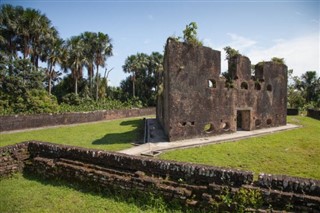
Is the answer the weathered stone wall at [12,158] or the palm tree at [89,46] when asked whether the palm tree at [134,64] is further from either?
the weathered stone wall at [12,158]

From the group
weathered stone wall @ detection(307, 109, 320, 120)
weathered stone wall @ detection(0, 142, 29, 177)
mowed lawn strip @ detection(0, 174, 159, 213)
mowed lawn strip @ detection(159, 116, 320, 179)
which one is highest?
weathered stone wall @ detection(307, 109, 320, 120)

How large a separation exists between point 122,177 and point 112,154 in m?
0.89

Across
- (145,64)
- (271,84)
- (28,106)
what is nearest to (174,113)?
(271,84)

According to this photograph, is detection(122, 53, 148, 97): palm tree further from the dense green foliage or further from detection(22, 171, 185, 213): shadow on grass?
detection(22, 171, 185, 213): shadow on grass

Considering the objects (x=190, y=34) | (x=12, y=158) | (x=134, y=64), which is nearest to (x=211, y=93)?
(x=190, y=34)

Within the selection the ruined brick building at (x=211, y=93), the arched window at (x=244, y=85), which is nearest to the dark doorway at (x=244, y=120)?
the ruined brick building at (x=211, y=93)

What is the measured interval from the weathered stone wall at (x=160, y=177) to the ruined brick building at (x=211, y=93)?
808cm

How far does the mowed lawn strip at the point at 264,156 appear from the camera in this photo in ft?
30.9

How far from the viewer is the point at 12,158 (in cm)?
771

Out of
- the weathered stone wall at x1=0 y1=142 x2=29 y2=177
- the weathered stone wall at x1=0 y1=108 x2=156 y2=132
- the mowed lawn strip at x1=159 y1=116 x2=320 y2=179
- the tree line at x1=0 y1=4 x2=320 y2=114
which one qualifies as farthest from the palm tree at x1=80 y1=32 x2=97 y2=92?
the weathered stone wall at x1=0 y1=142 x2=29 y2=177

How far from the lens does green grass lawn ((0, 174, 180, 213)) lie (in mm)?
5422

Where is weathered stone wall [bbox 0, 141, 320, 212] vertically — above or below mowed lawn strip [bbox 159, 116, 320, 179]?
above

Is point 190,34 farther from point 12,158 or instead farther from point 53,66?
point 53,66

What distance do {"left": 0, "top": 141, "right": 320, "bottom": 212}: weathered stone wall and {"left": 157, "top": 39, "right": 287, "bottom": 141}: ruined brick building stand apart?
8.08 metres
